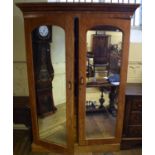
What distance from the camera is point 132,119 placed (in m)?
2.23

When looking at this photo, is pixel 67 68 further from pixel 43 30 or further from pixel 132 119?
pixel 132 119

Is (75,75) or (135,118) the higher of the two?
(75,75)

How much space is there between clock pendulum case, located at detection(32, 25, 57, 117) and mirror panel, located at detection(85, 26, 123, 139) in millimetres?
378

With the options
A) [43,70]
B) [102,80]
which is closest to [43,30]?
[43,70]

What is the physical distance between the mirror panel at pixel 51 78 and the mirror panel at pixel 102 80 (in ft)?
0.84

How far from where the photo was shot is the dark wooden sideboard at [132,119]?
7.12ft

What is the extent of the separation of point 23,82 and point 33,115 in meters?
0.65

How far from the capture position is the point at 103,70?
81.0 inches

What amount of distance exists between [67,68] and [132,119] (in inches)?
37.1

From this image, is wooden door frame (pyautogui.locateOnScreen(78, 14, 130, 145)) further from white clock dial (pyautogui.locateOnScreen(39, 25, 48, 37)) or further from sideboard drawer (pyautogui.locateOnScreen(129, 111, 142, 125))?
white clock dial (pyautogui.locateOnScreen(39, 25, 48, 37))

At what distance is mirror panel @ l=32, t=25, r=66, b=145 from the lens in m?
1.95
